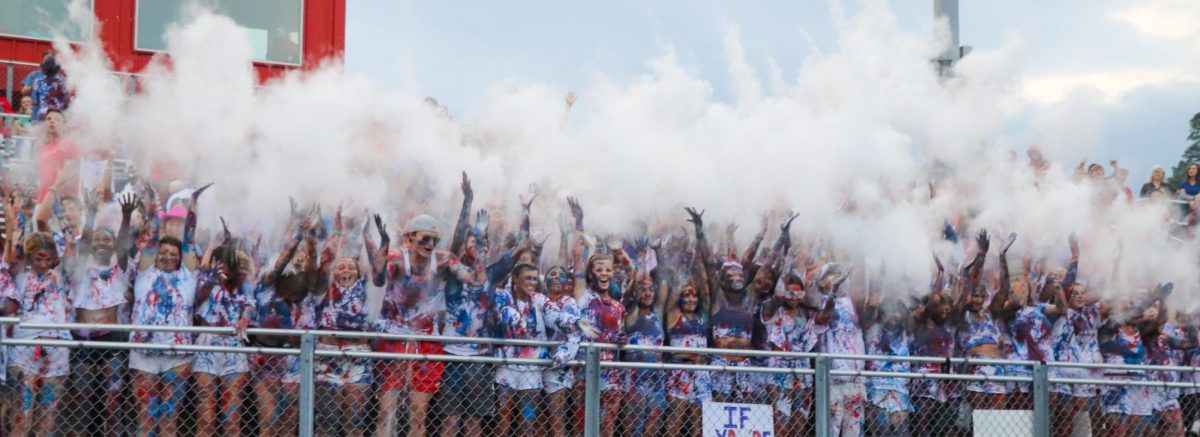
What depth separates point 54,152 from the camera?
30.7 feet

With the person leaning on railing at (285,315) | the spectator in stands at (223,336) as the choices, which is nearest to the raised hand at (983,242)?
the person leaning on railing at (285,315)

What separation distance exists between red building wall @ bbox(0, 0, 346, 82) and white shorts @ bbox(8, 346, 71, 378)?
5.69 m

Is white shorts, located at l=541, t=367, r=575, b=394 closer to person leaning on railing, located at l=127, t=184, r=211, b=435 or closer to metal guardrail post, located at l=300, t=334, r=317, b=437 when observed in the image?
metal guardrail post, located at l=300, t=334, r=317, b=437

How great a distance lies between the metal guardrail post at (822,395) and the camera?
8.59 metres

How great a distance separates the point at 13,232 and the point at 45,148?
3.31 ft

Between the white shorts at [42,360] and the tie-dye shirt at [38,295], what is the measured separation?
652mm

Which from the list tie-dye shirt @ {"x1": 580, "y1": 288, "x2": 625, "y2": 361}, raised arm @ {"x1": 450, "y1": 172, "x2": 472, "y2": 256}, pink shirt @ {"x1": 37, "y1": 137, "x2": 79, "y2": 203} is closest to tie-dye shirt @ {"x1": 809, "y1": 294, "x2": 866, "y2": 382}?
tie-dye shirt @ {"x1": 580, "y1": 288, "x2": 625, "y2": 361}

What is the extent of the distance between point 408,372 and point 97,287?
75.9 inches

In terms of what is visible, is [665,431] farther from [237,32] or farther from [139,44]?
[139,44]

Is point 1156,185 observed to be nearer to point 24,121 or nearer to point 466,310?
point 466,310

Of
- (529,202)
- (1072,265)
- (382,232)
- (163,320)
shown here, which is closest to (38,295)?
(163,320)

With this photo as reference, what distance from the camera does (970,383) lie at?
9.78m

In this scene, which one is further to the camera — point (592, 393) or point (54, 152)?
point (54, 152)

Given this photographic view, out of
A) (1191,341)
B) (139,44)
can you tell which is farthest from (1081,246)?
(139,44)
